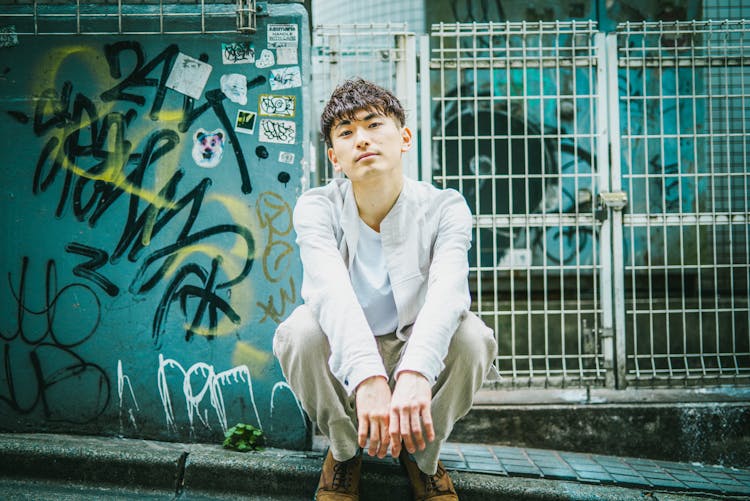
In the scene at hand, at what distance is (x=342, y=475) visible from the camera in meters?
3.02

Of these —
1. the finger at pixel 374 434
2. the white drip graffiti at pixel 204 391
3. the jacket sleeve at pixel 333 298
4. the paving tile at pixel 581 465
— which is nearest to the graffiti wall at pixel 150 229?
the white drip graffiti at pixel 204 391

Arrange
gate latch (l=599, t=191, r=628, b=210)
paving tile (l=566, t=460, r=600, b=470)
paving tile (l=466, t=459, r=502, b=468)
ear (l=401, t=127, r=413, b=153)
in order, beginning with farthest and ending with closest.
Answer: gate latch (l=599, t=191, r=628, b=210), paving tile (l=566, t=460, r=600, b=470), paving tile (l=466, t=459, r=502, b=468), ear (l=401, t=127, r=413, b=153)

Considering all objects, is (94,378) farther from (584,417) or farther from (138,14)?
(584,417)

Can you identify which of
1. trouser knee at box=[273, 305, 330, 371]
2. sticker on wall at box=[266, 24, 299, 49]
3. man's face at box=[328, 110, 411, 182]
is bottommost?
trouser knee at box=[273, 305, 330, 371]

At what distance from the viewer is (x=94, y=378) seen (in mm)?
3891

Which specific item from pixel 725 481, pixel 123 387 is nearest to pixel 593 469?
pixel 725 481

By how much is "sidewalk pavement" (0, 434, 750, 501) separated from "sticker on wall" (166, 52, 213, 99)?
2.03 metres

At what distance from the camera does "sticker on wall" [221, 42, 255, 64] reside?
3.89 metres

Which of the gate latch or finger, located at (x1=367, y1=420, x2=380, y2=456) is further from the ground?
the gate latch

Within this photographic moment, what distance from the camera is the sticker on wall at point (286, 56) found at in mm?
3885

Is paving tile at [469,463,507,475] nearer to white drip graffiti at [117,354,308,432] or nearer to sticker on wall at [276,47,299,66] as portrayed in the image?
white drip graffiti at [117,354,308,432]

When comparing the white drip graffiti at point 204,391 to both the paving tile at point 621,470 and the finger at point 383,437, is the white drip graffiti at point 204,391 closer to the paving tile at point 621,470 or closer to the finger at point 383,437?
the finger at point 383,437

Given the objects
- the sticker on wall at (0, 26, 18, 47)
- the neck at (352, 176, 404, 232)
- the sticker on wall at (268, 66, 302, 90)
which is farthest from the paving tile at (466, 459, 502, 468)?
the sticker on wall at (0, 26, 18, 47)

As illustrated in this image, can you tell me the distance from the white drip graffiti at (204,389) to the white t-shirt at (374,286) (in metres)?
1.11
